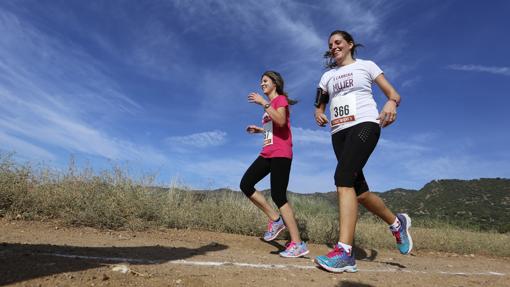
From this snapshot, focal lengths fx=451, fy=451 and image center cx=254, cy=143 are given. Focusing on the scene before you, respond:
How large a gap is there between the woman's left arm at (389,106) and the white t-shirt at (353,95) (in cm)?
14

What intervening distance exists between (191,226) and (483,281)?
4643 mm

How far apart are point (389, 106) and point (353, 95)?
421 mm

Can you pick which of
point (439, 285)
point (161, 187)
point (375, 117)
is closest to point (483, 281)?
point (439, 285)

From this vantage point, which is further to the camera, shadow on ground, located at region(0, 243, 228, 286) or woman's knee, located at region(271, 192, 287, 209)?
woman's knee, located at region(271, 192, 287, 209)

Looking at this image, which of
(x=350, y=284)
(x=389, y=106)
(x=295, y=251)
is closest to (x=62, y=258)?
(x=350, y=284)

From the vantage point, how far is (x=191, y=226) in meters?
7.86

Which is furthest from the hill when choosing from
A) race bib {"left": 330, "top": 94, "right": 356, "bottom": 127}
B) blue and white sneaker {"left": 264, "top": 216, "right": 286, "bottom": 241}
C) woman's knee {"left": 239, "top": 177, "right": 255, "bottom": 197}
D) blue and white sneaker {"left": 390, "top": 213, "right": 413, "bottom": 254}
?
race bib {"left": 330, "top": 94, "right": 356, "bottom": 127}

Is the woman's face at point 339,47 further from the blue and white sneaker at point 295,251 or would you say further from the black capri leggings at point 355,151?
the blue and white sneaker at point 295,251

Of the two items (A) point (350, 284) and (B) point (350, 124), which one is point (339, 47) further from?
(A) point (350, 284)

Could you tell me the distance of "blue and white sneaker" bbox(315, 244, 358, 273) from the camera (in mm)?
4281

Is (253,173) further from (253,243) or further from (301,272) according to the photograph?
(301,272)

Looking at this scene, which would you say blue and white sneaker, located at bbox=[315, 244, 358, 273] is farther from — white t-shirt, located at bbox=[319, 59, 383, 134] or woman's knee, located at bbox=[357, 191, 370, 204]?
white t-shirt, located at bbox=[319, 59, 383, 134]

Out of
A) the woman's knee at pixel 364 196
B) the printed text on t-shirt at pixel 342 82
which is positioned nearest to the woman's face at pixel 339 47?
the printed text on t-shirt at pixel 342 82

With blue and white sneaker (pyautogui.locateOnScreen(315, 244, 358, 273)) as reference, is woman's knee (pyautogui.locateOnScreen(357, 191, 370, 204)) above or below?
above
